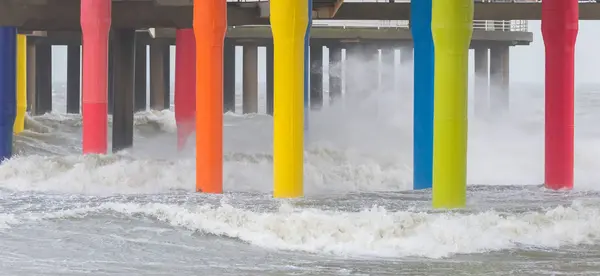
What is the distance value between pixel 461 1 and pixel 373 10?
13506mm

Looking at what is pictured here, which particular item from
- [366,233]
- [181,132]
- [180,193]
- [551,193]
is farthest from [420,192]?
[181,132]

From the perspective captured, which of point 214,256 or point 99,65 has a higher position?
point 99,65

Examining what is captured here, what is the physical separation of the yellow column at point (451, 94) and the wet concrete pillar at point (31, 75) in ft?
89.3

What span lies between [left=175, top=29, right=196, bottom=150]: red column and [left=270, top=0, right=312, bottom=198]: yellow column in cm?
1252

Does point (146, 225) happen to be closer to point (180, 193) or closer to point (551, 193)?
point (180, 193)

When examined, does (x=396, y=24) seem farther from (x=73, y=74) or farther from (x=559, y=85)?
(x=559, y=85)

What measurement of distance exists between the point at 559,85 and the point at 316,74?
92.4 ft

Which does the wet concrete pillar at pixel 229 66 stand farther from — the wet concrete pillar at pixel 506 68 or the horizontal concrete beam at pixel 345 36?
the wet concrete pillar at pixel 506 68

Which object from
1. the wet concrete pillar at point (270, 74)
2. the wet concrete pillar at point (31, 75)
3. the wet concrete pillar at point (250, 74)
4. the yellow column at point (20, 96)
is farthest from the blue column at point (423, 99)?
the wet concrete pillar at point (250, 74)

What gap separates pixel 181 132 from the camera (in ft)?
90.5

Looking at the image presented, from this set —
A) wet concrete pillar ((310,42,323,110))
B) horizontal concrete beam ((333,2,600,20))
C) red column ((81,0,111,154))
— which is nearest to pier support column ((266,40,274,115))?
wet concrete pillar ((310,42,323,110))

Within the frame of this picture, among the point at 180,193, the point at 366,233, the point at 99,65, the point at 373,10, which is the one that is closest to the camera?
the point at 366,233

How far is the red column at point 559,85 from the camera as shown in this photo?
1711cm

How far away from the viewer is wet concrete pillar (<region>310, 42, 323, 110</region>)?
1730 inches
